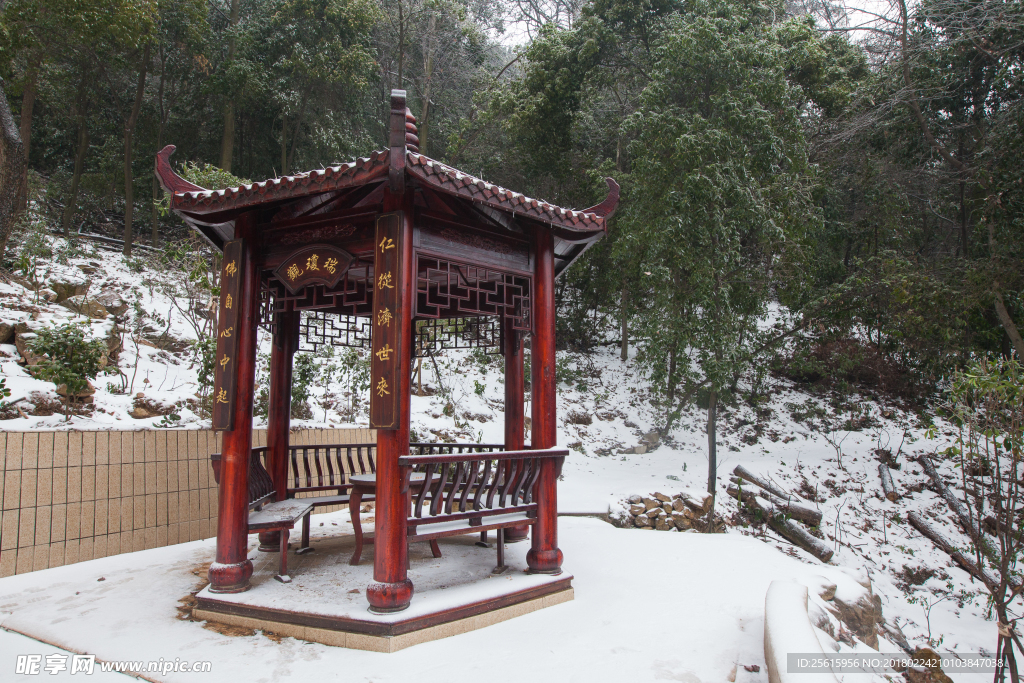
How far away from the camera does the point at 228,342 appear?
165 inches

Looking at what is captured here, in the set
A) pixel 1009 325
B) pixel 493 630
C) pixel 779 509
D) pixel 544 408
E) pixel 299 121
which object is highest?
pixel 299 121

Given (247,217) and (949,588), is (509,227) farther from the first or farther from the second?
(949,588)

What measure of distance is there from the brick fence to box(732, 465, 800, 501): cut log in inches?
325

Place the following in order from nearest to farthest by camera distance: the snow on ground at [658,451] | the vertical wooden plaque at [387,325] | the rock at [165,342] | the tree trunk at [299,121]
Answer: the vertical wooden plaque at [387,325] < the snow on ground at [658,451] < the rock at [165,342] < the tree trunk at [299,121]

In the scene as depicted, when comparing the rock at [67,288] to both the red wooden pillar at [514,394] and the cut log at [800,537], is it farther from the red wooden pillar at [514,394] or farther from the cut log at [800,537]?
the cut log at [800,537]

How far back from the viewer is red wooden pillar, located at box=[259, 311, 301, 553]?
5.27 meters

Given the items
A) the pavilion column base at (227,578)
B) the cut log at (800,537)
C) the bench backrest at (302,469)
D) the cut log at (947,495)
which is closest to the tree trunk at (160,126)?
the bench backrest at (302,469)

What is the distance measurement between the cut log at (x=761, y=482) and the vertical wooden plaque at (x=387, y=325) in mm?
8107

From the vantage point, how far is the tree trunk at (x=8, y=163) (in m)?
6.57

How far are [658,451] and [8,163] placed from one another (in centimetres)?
1097

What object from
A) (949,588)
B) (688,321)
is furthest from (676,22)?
(949,588)

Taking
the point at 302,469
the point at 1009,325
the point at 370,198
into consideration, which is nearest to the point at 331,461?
the point at 302,469

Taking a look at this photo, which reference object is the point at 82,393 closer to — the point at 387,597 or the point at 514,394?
the point at 514,394

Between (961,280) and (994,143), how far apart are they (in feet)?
7.59
